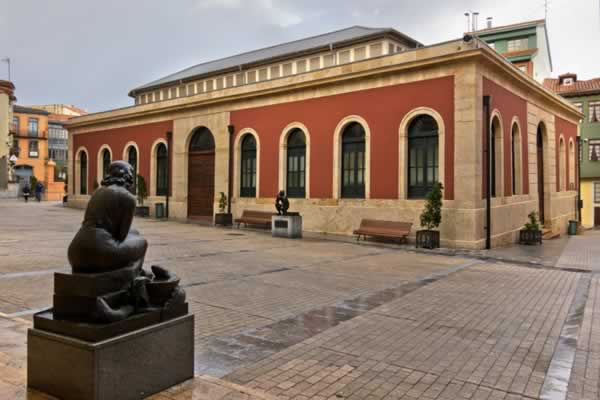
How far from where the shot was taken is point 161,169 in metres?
25.8

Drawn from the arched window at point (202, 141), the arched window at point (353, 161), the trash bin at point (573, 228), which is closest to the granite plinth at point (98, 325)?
the arched window at point (353, 161)

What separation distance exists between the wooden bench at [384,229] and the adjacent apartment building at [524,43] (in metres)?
31.8

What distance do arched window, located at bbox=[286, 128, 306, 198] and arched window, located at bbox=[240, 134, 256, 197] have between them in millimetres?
2164

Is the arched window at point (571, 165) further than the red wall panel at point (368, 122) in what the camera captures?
Yes

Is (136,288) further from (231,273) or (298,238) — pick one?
(298,238)

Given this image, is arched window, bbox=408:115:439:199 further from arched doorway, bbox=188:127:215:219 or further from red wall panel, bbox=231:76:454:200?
arched doorway, bbox=188:127:215:219

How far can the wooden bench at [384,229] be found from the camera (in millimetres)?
15314

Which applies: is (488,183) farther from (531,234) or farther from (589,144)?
(589,144)

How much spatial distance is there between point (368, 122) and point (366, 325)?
12370 millimetres

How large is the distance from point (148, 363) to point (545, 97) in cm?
2273

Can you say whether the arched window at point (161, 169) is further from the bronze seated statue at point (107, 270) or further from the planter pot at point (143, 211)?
the bronze seated statue at point (107, 270)

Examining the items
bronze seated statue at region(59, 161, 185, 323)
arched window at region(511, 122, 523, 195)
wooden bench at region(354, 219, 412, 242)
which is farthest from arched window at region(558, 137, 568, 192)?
bronze seated statue at region(59, 161, 185, 323)

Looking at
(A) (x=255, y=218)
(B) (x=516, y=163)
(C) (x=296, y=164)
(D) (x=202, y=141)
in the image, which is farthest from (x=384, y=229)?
(D) (x=202, y=141)

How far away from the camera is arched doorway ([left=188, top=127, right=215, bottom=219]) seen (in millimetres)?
23344
